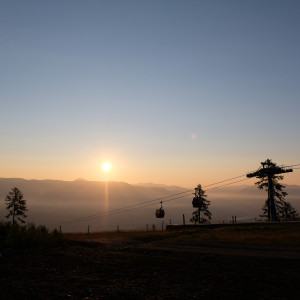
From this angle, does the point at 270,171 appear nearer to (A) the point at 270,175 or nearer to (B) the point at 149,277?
(A) the point at 270,175

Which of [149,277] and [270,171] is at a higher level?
[270,171]

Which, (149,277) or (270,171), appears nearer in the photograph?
(149,277)

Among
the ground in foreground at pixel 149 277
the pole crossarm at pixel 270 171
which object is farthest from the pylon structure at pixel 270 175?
the ground in foreground at pixel 149 277

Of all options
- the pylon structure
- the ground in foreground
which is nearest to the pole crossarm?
the pylon structure

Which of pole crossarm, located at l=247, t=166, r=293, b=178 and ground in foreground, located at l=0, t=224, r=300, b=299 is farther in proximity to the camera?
pole crossarm, located at l=247, t=166, r=293, b=178

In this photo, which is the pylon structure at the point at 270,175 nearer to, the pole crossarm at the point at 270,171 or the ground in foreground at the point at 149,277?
the pole crossarm at the point at 270,171

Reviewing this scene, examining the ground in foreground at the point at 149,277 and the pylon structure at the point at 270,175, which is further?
the pylon structure at the point at 270,175

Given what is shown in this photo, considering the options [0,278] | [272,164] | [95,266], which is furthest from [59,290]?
[272,164]

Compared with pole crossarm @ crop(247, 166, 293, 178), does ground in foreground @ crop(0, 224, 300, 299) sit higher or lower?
lower

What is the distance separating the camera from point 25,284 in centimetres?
954

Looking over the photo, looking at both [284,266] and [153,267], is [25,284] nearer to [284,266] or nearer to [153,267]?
[153,267]

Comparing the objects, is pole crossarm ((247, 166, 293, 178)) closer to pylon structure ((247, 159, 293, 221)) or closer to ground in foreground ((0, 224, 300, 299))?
pylon structure ((247, 159, 293, 221))

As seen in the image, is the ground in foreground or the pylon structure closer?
the ground in foreground

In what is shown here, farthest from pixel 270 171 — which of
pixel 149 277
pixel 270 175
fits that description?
pixel 149 277
